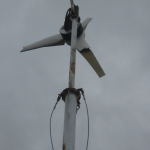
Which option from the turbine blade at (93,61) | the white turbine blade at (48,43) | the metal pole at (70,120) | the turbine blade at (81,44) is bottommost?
the metal pole at (70,120)

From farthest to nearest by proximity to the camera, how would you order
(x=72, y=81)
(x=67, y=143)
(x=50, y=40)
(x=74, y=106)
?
(x=50, y=40) < (x=72, y=81) < (x=74, y=106) < (x=67, y=143)

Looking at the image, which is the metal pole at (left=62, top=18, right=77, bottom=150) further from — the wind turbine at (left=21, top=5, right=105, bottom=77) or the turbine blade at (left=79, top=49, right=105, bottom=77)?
the wind turbine at (left=21, top=5, right=105, bottom=77)

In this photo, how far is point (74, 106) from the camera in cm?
754

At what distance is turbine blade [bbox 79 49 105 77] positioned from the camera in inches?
453

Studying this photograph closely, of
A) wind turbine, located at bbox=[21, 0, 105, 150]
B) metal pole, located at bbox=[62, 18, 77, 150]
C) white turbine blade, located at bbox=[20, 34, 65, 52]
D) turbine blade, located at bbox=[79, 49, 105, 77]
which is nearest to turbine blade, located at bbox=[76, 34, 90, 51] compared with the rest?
wind turbine, located at bbox=[21, 0, 105, 150]

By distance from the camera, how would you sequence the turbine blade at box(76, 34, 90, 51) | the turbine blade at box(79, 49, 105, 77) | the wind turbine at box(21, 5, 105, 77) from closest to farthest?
1. the wind turbine at box(21, 5, 105, 77)
2. the turbine blade at box(79, 49, 105, 77)
3. the turbine blade at box(76, 34, 90, 51)

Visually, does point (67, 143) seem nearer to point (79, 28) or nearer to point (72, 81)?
point (72, 81)

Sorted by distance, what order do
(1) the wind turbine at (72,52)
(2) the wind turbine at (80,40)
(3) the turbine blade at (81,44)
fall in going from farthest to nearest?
(3) the turbine blade at (81,44) < (2) the wind turbine at (80,40) < (1) the wind turbine at (72,52)

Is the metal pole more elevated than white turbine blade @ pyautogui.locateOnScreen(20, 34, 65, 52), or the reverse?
white turbine blade @ pyautogui.locateOnScreen(20, 34, 65, 52)

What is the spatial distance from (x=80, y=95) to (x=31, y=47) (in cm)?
698

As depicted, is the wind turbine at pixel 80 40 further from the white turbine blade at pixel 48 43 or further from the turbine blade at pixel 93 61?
the white turbine blade at pixel 48 43

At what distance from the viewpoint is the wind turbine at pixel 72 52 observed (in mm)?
7090

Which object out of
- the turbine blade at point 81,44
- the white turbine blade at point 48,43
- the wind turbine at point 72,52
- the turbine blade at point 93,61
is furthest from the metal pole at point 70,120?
the white turbine blade at point 48,43

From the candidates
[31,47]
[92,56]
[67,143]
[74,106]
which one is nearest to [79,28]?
[92,56]
